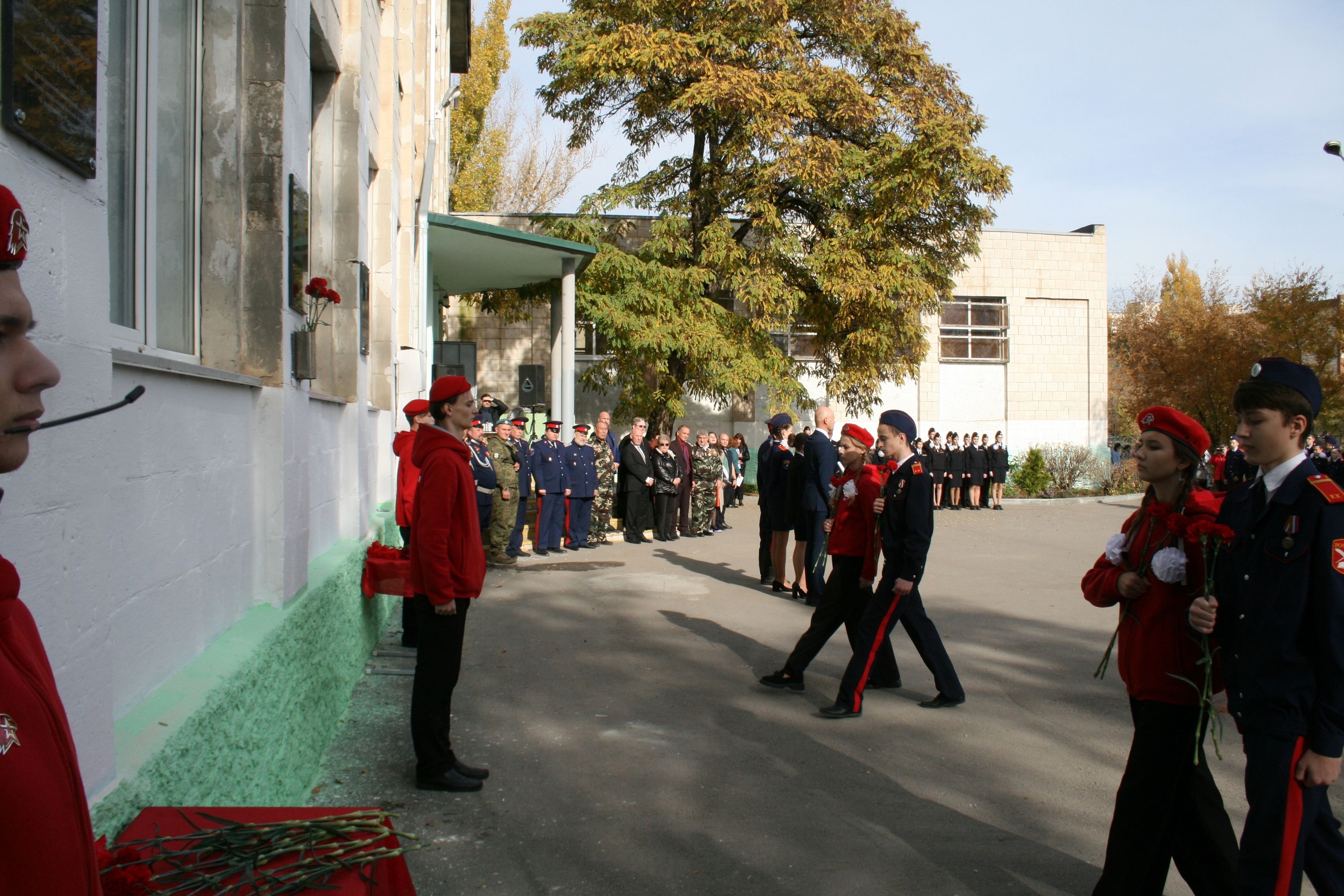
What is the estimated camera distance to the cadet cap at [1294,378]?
10.2 feet

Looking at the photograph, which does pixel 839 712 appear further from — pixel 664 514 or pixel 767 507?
pixel 664 514

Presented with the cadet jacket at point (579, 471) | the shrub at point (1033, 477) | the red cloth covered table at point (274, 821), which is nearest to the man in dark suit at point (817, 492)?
the cadet jacket at point (579, 471)

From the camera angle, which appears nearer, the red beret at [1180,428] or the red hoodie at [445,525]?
the red beret at [1180,428]

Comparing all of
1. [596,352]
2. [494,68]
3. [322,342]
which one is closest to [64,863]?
[322,342]

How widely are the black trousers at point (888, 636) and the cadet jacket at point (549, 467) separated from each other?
8555 millimetres

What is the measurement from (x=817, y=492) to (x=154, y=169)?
24.2 feet

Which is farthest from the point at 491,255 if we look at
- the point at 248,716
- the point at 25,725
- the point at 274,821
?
the point at 25,725

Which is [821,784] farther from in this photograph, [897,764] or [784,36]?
[784,36]

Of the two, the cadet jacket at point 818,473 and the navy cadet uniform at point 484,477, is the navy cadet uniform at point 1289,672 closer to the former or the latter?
the cadet jacket at point 818,473

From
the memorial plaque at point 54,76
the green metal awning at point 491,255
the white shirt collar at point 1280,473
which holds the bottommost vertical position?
the white shirt collar at point 1280,473

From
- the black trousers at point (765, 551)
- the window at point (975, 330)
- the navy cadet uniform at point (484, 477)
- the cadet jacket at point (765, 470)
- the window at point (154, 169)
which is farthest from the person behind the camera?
the window at point (975, 330)

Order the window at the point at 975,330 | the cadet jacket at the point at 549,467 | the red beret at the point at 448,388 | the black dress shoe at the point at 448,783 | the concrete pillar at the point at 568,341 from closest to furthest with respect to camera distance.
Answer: the black dress shoe at the point at 448,783 < the red beret at the point at 448,388 < the cadet jacket at the point at 549,467 < the concrete pillar at the point at 568,341 < the window at the point at 975,330

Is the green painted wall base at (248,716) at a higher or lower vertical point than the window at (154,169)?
lower

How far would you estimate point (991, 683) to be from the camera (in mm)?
7023
